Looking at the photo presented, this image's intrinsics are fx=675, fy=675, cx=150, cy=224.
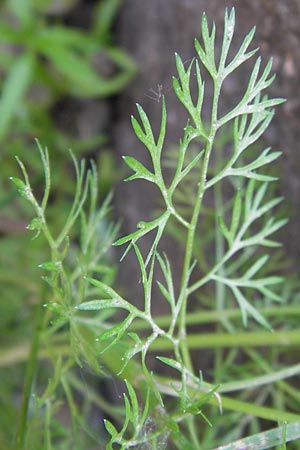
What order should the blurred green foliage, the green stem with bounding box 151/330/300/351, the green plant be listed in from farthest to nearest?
1. the blurred green foliage
2. the green stem with bounding box 151/330/300/351
3. the green plant

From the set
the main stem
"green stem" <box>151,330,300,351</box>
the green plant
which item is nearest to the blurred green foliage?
the green plant

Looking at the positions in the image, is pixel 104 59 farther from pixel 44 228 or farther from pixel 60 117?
pixel 44 228

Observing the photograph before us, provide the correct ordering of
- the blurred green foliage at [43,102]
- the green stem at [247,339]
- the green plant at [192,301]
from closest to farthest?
the green plant at [192,301]
the green stem at [247,339]
the blurred green foliage at [43,102]

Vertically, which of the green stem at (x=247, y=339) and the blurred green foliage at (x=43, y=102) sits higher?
the blurred green foliage at (x=43, y=102)

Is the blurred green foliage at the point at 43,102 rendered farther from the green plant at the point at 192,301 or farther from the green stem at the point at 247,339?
the green stem at the point at 247,339

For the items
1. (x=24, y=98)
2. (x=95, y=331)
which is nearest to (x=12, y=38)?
(x=24, y=98)

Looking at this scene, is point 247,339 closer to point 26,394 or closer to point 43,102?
point 26,394

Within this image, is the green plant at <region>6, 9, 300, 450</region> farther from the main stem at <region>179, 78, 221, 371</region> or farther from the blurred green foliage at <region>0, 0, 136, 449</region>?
the blurred green foliage at <region>0, 0, 136, 449</region>

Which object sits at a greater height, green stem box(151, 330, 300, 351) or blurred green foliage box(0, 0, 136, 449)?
blurred green foliage box(0, 0, 136, 449)

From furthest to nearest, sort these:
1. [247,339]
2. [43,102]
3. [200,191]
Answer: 1. [43,102]
2. [247,339]
3. [200,191]

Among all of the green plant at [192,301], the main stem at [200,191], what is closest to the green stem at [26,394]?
the green plant at [192,301]

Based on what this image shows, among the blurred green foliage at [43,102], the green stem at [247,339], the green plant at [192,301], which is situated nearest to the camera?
the green plant at [192,301]

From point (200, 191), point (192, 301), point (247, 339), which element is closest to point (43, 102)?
point (192, 301)
